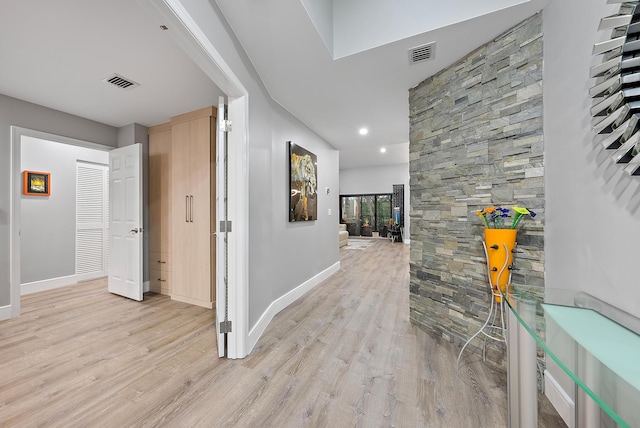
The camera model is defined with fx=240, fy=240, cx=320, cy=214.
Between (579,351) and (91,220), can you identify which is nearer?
(579,351)

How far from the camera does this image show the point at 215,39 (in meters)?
1.53

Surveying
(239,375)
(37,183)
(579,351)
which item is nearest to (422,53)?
(579,351)

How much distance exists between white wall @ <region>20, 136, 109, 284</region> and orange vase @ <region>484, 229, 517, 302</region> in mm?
5647

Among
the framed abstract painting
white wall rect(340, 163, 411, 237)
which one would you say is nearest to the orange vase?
the framed abstract painting

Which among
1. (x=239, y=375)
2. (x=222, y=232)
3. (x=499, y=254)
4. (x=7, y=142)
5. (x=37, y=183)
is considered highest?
(x=7, y=142)

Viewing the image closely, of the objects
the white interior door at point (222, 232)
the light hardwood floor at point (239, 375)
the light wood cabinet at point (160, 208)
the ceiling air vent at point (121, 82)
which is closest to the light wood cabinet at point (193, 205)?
the light wood cabinet at point (160, 208)

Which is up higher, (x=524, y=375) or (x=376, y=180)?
(x=376, y=180)

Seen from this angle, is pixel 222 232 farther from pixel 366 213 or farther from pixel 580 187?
pixel 366 213

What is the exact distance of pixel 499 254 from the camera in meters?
1.58

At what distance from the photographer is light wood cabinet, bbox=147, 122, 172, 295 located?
3.44 meters

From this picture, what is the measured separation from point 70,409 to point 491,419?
239 cm

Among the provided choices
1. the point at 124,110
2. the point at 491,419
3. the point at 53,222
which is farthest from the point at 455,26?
the point at 53,222

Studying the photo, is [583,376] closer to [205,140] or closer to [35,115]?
[205,140]

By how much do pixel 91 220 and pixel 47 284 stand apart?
1156mm
